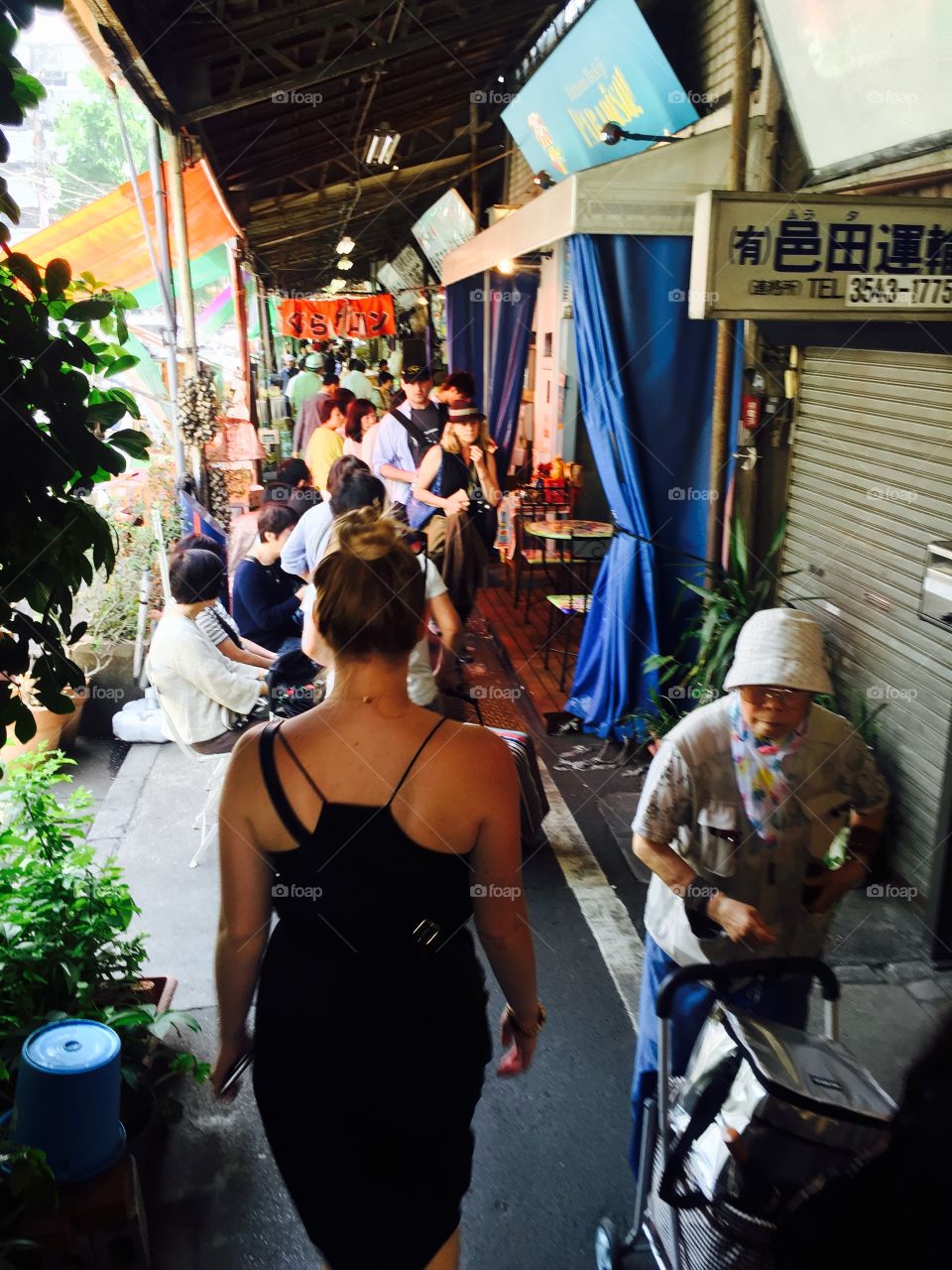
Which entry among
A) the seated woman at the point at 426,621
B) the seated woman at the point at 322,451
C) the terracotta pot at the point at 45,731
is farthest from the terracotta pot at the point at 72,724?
the seated woman at the point at 322,451

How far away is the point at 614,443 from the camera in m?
6.11

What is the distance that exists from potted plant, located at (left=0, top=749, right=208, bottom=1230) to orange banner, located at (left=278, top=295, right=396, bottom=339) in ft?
44.6

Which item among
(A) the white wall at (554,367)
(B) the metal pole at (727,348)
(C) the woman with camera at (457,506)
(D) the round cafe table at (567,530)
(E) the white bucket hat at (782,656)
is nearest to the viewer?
(E) the white bucket hat at (782,656)

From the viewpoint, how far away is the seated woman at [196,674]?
15.1 feet

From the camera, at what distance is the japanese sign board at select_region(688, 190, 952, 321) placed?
3.47 m

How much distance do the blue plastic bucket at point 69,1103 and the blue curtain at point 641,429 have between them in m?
4.31

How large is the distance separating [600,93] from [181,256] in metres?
3.31

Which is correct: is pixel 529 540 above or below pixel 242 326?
below

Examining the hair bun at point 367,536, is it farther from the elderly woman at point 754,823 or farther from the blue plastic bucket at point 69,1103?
the blue plastic bucket at point 69,1103

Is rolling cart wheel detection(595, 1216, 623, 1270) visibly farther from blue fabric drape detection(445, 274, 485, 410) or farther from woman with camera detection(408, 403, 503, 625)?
blue fabric drape detection(445, 274, 485, 410)

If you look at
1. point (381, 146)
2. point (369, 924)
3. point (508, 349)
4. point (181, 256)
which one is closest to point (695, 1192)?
point (369, 924)

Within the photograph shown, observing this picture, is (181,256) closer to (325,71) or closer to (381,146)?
(325,71)

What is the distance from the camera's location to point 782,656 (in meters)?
2.49

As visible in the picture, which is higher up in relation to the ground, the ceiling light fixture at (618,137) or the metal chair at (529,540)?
the ceiling light fixture at (618,137)
